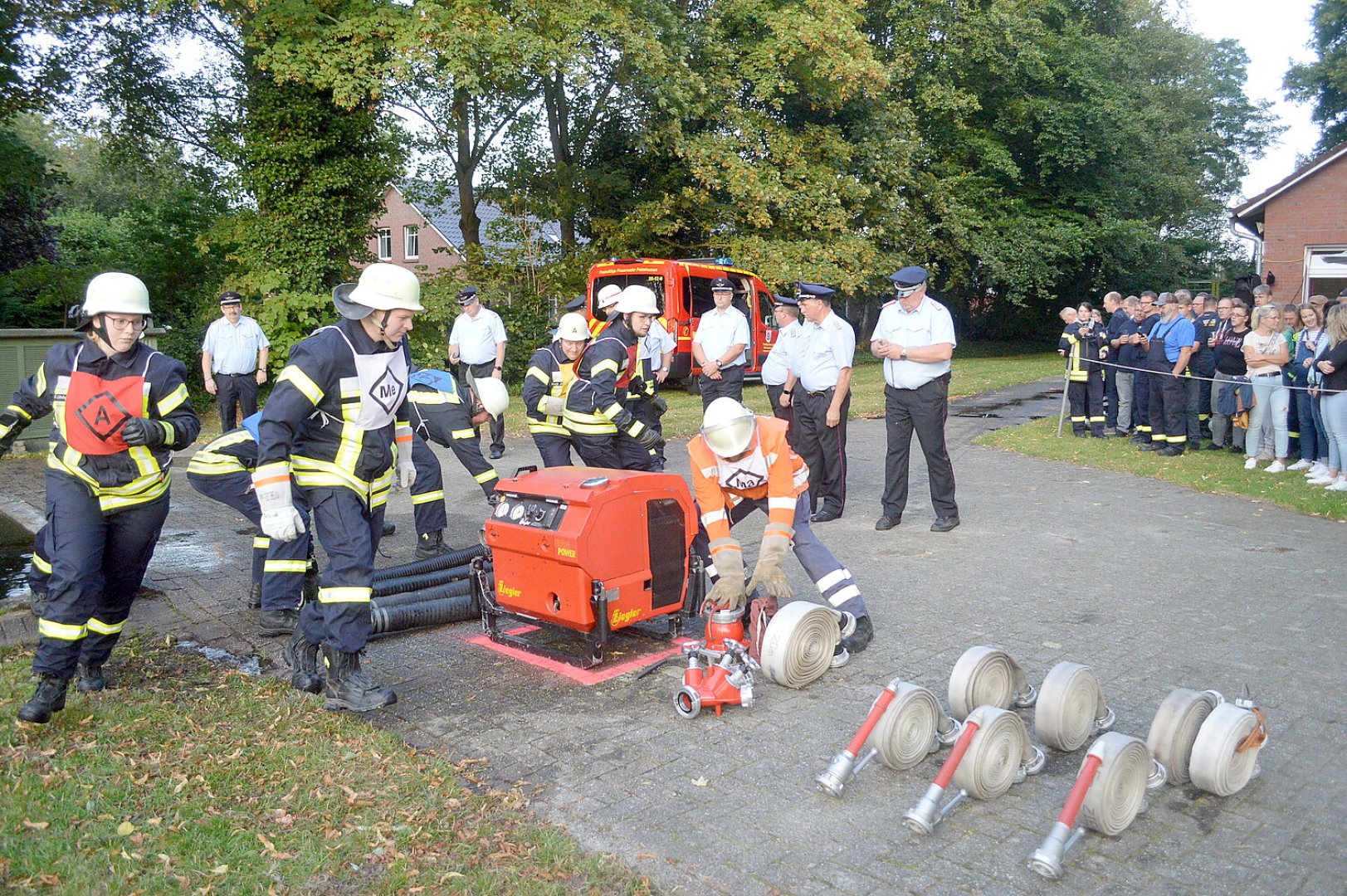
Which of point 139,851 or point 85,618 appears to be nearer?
point 139,851

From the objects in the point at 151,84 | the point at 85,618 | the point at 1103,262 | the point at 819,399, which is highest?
the point at 151,84

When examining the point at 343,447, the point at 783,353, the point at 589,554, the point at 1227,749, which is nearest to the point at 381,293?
the point at 343,447

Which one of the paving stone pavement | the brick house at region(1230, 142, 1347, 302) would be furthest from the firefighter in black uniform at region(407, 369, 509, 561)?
the brick house at region(1230, 142, 1347, 302)

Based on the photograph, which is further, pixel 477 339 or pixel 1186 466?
pixel 477 339

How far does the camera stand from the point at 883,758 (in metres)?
4.00

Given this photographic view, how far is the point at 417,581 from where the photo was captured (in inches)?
257

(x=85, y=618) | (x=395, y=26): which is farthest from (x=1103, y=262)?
(x=85, y=618)

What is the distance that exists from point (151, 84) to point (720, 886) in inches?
866

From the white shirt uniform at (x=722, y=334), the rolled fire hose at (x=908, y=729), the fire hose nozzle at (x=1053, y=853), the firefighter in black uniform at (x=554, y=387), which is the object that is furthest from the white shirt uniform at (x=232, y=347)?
the fire hose nozzle at (x=1053, y=853)

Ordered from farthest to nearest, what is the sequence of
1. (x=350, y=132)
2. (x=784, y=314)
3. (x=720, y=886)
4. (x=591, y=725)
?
(x=350, y=132)
(x=784, y=314)
(x=591, y=725)
(x=720, y=886)

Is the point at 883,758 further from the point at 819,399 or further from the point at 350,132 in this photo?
the point at 350,132

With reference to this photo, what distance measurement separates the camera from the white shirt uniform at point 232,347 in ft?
41.7

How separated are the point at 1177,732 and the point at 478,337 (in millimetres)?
10605

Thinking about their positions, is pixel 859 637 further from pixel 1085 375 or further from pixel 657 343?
pixel 1085 375
